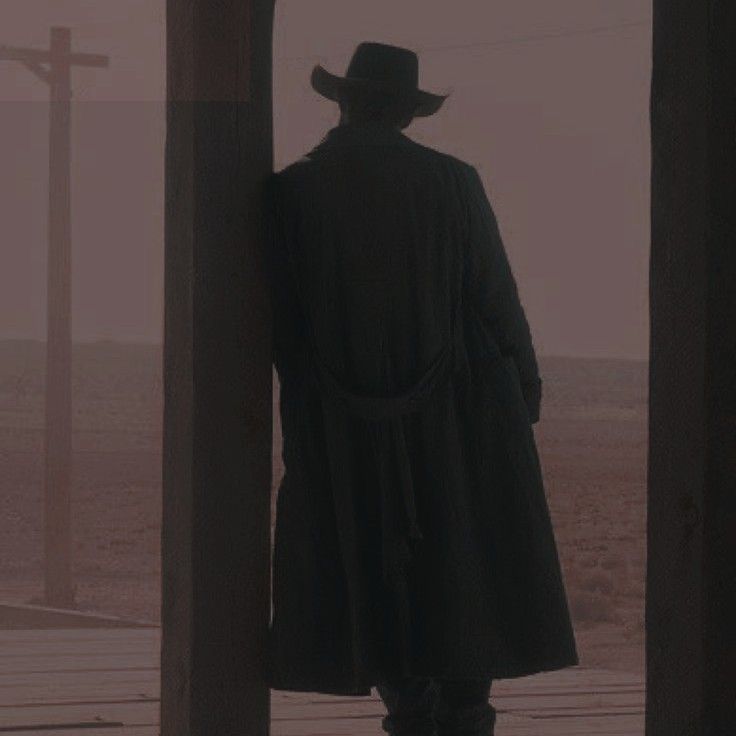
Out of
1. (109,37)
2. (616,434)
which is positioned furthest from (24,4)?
(616,434)

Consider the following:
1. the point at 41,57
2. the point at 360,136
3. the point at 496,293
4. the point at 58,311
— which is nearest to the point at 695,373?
the point at 496,293

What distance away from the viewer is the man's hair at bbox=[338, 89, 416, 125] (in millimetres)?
4590

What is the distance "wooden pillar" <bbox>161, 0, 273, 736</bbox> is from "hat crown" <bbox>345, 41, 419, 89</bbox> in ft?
1.28

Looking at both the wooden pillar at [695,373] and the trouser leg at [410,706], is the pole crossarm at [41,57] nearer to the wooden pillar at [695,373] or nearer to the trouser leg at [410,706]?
the trouser leg at [410,706]

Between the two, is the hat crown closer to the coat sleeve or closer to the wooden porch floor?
the coat sleeve

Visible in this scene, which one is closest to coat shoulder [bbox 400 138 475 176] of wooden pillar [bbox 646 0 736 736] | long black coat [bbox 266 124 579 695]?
long black coat [bbox 266 124 579 695]

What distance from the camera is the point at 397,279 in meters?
4.49

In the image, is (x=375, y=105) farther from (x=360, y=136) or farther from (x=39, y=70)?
(x=39, y=70)

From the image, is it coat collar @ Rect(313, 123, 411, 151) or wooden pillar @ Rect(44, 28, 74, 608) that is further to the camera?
wooden pillar @ Rect(44, 28, 74, 608)

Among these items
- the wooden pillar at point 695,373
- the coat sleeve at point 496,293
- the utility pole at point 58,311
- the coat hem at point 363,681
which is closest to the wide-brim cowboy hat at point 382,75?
the coat sleeve at point 496,293

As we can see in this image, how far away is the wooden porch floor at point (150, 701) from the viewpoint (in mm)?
5879

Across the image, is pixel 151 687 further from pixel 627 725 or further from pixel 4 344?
pixel 4 344

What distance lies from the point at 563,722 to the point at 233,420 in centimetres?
220

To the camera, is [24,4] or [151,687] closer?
[151,687]
